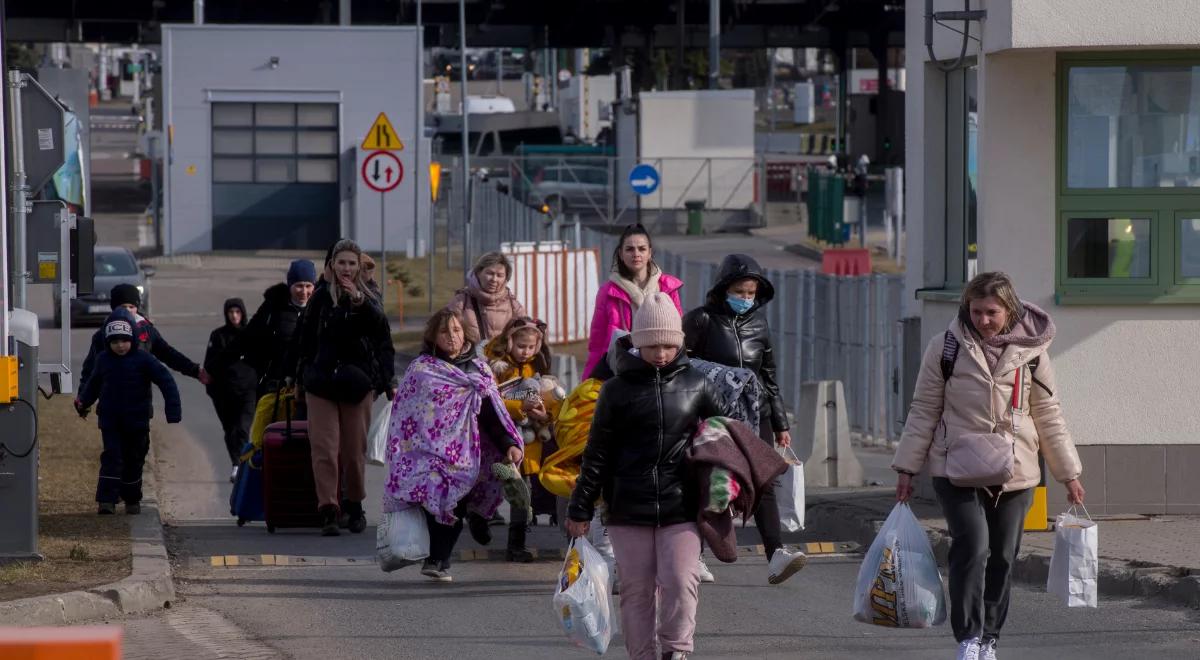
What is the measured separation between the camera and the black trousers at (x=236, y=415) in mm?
13586

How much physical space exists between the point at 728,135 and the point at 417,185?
39.6 feet

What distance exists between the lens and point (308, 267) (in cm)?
1194

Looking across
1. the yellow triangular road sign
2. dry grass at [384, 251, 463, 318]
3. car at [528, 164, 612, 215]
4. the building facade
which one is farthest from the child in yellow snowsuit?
car at [528, 164, 612, 215]

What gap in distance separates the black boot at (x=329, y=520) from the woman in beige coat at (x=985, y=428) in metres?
4.83

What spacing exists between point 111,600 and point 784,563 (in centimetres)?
315

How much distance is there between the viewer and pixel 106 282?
2984 cm

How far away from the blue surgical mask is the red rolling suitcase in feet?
10.4

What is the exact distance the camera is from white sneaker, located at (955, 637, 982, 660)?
706cm

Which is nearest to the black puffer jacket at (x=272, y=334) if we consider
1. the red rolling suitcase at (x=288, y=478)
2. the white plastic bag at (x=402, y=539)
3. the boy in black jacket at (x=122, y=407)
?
the red rolling suitcase at (x=288, y=478)

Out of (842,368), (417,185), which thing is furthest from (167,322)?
(842,368)

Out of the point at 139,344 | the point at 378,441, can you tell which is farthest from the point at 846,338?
the point at 378,441

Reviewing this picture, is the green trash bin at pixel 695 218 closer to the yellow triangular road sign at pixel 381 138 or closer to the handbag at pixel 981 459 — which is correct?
the yellow triangular road sign at pixel 381 138

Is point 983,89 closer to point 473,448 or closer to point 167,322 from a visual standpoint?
point 473,448

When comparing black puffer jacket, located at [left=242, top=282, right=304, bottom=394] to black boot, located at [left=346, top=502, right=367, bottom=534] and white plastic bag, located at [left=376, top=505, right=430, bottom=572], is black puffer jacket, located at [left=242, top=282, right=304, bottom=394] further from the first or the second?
white plastic bag, located at [left=376, top=505, right=430, bottom=572]
